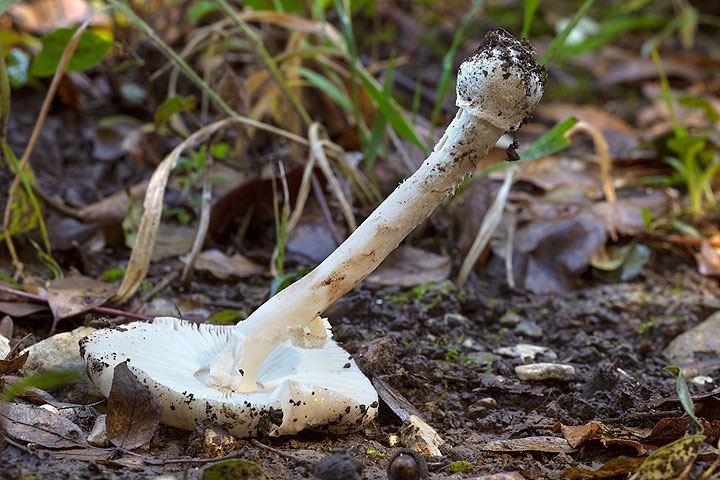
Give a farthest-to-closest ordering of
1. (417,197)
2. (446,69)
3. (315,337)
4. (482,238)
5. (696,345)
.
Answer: (446,69)
(482,238)
(696,345)
(315,337)
(417,197)

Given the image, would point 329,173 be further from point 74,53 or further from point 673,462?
point 673,462

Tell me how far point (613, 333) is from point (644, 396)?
2.05 feet

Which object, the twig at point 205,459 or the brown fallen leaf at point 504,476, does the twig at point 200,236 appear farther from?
the brown fallen leaf at point 504,476

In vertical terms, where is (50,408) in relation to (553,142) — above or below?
below

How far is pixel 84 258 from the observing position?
2.61 meters

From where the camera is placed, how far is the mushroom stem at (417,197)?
154 cm

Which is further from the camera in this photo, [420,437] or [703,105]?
[703,105]

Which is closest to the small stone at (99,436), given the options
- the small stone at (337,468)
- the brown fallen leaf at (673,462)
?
the small stone at (337,468)

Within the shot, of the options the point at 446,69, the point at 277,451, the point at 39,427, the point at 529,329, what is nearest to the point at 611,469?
the point at 277,451

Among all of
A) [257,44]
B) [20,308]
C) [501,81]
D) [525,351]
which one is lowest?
[20,308]

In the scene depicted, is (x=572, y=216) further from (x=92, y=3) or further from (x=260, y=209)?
(x=92, y=3)

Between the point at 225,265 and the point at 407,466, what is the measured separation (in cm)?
141

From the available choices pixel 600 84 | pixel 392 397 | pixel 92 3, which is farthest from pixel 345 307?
pixel 600 84

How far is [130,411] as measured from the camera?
1624mm
